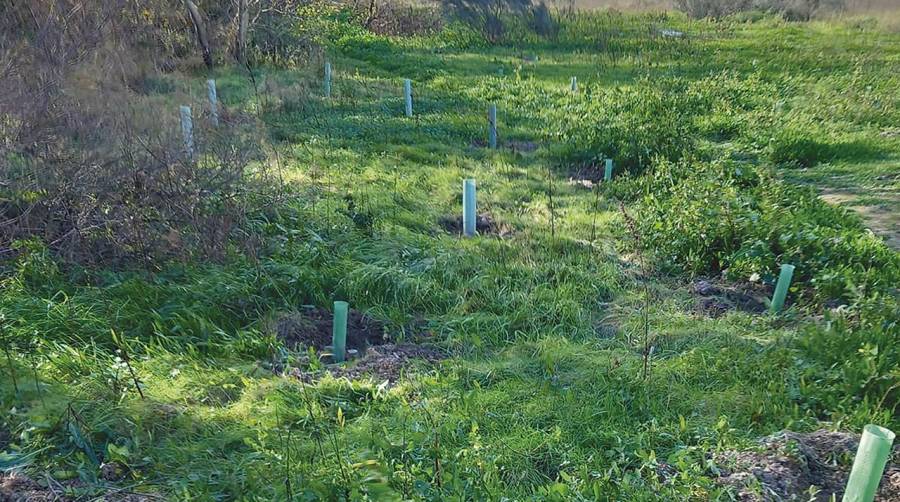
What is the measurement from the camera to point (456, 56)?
17.1m

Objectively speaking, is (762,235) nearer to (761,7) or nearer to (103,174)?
(103,174)

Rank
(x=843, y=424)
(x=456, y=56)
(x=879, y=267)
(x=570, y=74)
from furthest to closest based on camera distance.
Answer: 1. (x=456, y=56)
2. (x=570, y=74)
3. (x=879, y=267)
4. (x=843, y=424)

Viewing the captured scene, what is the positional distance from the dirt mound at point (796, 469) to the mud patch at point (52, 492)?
2.61 metres

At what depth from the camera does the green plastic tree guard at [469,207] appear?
643 cm

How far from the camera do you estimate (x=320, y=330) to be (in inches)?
191

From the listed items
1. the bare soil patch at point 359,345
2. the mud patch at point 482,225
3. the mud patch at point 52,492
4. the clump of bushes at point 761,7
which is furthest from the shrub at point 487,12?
the mud patch at point 52,492

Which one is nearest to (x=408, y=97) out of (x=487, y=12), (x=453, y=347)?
(x=453, y=347)

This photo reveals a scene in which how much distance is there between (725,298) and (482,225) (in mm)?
2651

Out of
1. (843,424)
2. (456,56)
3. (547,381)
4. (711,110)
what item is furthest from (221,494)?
(456,56)

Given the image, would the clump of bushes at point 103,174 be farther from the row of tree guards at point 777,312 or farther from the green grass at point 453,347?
the row of tree guards at point 777,312

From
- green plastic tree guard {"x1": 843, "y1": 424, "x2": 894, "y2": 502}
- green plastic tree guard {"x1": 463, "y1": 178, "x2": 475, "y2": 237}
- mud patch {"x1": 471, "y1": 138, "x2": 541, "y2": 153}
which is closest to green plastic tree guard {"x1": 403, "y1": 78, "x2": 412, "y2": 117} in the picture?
mud patch {"x1": 471, "y1": 138, "x2": 541, "y2": 153}

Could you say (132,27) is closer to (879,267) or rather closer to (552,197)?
(552,197)

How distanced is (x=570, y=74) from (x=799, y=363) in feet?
37.9

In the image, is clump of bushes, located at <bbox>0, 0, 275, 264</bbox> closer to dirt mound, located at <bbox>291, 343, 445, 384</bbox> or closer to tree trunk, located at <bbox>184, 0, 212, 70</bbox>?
dirt mound, located at <bbox>291, 343, 445, 384</bbox>
